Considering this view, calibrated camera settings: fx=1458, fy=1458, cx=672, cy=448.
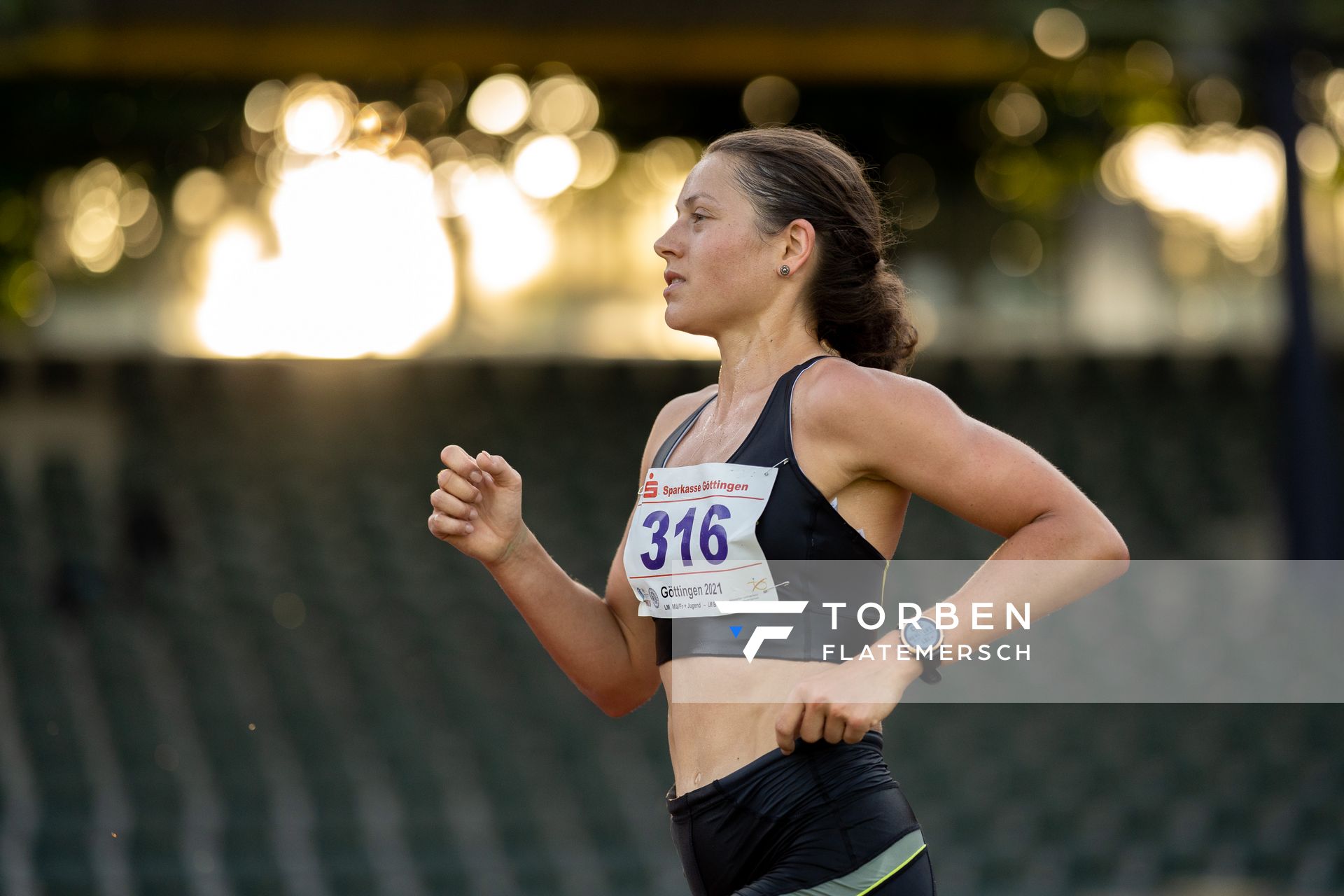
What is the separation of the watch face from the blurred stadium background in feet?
16.0

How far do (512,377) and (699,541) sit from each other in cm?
726

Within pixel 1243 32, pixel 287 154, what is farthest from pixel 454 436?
pixel 1243 32

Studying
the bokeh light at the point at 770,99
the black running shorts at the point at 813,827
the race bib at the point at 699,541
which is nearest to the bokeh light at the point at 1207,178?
the bokeh light at the point at 770,99

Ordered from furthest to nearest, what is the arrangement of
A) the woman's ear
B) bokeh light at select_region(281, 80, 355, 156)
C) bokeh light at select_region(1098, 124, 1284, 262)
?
bokeh light at select_region(1098, 124, 1284, 262)
bokeh light at select_region(281, 80, 355, 156)
the woman's ear

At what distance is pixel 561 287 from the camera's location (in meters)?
9.65

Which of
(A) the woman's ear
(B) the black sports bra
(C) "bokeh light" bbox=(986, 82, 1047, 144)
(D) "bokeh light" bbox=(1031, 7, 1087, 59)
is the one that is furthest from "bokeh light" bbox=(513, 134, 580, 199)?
(B) the black sports bra

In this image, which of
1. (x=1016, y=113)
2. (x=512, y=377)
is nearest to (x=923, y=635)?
(x=512, y=377)

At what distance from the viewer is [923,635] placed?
5.63ft

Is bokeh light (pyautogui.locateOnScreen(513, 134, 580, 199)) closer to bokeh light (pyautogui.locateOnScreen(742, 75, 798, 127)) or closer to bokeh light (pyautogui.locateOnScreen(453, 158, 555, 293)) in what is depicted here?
bokeh light (pyautogui.locateOnScreen(453, 158, 555, 293))

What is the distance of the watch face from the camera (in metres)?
1.71

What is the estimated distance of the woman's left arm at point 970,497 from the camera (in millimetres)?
1707

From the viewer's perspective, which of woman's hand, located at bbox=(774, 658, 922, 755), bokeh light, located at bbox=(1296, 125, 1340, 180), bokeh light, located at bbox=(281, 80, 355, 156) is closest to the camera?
woman's hand, located at bbox=(774, 658, 922, 755)

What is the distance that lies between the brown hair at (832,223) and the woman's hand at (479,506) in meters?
0.49

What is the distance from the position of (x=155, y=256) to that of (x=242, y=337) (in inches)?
32.1
